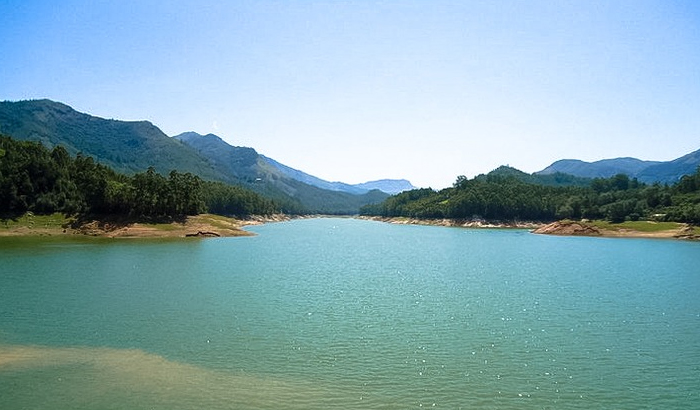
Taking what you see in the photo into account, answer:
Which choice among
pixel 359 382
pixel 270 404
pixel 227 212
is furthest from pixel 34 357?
pixel 227 212

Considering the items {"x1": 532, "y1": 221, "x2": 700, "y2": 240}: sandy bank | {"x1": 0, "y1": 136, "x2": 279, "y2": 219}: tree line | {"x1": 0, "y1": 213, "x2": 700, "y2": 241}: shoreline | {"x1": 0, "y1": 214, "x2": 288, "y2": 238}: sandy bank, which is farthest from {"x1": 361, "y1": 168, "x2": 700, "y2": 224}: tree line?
{"x1": 0, "y1": 136, "x2": 279, "y2": 219}: tree line

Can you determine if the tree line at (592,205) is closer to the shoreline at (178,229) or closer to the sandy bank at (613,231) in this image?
the sandy bank at (613,231)

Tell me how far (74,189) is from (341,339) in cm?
9794

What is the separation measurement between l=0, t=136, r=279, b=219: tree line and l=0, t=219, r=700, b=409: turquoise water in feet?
165

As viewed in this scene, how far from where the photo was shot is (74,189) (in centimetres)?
10281

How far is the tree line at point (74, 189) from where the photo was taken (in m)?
94.6

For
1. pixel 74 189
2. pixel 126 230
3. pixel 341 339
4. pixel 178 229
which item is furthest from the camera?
pixel 178 229

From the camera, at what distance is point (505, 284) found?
45219 millimetres

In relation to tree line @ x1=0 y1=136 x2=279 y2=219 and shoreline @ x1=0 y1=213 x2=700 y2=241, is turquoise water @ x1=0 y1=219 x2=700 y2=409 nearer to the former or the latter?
shoreline @ x1=0 y1=213 x2=700 y2=241

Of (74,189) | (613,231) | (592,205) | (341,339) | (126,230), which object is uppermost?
(592,205)

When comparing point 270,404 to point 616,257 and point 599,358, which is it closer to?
point 599,358

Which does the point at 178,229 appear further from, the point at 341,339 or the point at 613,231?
the point at 613,231

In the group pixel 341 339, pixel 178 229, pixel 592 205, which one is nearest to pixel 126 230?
pixel 178 229

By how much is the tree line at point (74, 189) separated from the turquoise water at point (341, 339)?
50332 mm
